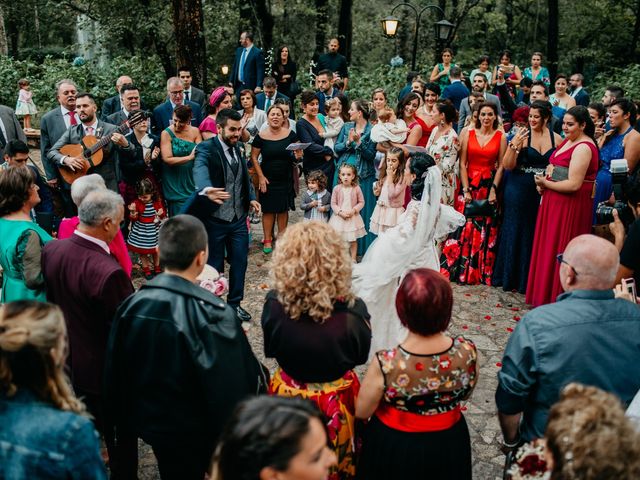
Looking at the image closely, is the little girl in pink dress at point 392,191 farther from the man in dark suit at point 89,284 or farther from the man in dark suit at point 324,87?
the man in dark suit at point 324,87

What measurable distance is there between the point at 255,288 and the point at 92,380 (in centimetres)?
370

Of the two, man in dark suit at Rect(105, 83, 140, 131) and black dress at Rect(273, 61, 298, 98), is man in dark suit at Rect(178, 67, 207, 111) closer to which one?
man in dark suit at Rect(105, 83, 140, 131)

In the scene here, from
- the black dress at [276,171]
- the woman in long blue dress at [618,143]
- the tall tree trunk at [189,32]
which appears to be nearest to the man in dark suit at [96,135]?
the black dress at [276,171]

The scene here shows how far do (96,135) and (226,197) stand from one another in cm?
219

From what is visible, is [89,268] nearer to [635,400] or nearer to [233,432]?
[233,432]

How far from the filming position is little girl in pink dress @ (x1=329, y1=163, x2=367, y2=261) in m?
7.47

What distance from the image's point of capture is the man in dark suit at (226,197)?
581cm

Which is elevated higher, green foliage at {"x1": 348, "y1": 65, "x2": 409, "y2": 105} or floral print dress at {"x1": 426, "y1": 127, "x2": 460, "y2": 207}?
green foliage at {"x1": 348, "y1": 65, "x2": 409, "y2": 105}

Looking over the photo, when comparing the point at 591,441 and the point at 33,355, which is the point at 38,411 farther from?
the point at 591,441

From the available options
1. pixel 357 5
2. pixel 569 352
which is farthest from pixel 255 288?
pixel 357 5

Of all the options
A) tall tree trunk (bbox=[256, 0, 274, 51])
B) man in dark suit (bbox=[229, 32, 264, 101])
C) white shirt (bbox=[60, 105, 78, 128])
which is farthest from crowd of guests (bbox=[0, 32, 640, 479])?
tall tree trunk (bbox=[256, 0, 274, 51])

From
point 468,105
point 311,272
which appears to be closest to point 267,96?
point 468,105

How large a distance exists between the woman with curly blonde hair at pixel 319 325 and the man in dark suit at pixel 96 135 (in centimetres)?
425

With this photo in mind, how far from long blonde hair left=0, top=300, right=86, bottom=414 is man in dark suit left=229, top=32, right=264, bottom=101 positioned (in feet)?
33.1
